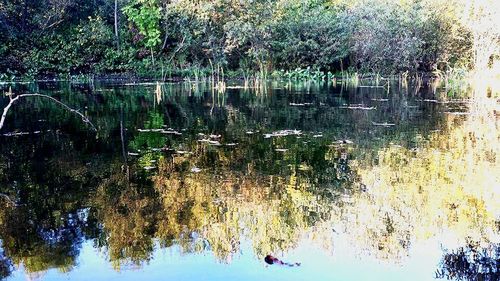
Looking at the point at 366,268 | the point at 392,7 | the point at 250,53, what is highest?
the point at 392,7

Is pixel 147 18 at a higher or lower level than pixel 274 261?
higher

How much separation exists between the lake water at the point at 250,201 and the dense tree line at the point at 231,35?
1795 cm

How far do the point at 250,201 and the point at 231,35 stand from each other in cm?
2266

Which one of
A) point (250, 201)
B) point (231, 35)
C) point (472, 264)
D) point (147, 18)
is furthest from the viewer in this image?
point (147, 18)

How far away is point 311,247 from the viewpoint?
429 centimetres

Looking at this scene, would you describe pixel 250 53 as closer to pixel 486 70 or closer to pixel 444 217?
pixel 486 70

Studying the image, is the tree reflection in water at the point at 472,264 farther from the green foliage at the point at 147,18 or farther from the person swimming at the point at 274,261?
the green foliage at the point at 147,18

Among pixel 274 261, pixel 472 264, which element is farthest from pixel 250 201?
pixel 472 264

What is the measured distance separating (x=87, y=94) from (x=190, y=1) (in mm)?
11020

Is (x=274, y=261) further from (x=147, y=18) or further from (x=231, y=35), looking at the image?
(x=147, y=18)

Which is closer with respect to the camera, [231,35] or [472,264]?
[472,264]

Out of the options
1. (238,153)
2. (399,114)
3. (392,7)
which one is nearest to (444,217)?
(238,153)

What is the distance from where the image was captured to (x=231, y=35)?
1073 inches

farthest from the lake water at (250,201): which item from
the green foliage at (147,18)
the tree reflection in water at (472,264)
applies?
the green foliage at (147,18)
